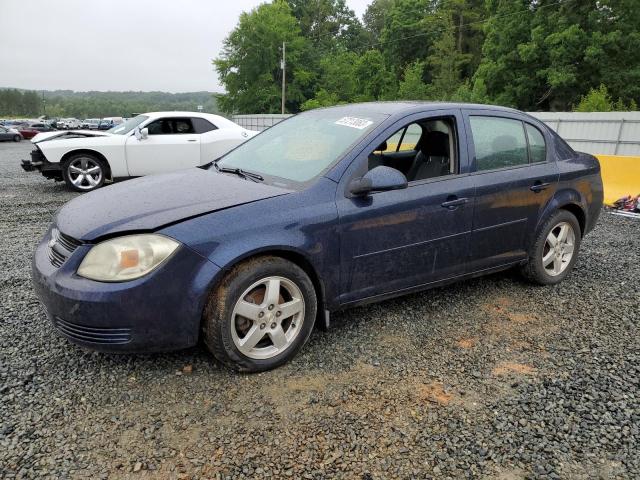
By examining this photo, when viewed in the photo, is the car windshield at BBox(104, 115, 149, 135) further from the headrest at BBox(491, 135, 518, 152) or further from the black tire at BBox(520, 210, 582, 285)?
the black tire at BBox(520, 210, 582, 285)

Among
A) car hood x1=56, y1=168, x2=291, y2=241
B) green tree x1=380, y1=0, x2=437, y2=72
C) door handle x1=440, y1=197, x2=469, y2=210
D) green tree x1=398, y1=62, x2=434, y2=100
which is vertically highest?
green tree x1=380, y1=0, x2=437, y2=72

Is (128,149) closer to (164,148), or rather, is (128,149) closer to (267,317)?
(164,148)

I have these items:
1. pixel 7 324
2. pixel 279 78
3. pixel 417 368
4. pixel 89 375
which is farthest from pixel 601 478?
pixel 279 78

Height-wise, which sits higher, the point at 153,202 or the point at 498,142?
the point at 498,142

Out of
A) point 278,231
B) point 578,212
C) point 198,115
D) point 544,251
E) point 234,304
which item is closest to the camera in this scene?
point 234,304

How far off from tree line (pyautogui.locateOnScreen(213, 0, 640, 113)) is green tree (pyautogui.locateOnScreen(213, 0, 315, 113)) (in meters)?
0.12

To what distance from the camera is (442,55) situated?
2128 inches

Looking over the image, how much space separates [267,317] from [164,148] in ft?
24.5

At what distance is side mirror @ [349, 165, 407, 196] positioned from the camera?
3.04 meters

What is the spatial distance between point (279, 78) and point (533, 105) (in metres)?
31.2

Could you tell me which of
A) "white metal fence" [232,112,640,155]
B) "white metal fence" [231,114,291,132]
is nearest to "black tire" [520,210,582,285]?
"white metal fence" [232,112,640,155]

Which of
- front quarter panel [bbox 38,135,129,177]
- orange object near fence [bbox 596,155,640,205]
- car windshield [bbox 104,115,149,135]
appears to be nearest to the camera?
orange object near fence [bbox 596,155,640,205]

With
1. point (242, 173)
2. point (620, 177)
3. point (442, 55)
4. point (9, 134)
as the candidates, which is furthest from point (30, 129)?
point (442, 55)

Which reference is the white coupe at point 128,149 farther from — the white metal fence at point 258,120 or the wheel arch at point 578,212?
the white metal fence at point 258,120
